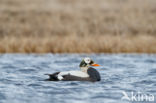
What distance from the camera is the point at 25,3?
34.2 metres

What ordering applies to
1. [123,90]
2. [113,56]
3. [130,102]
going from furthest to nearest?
[113,56] → [123,90] → [130,102]

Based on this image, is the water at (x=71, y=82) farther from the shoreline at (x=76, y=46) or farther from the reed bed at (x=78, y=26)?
the reed bed at (x=78, y=26)

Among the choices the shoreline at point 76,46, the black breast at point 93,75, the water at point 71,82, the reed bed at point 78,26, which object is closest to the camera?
the water at point 71,82

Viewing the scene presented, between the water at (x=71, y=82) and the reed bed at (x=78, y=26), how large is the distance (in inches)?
62.8

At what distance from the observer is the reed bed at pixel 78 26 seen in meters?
18.3

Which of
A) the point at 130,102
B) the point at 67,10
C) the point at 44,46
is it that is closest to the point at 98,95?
the point at 130,102

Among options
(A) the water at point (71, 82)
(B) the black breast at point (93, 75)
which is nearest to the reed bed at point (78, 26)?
(A) the water at point (71, 82)

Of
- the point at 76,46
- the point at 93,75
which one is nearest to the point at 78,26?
the point at 76,46

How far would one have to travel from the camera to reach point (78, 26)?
86.8ft

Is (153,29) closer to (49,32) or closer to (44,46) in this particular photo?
(49,32)

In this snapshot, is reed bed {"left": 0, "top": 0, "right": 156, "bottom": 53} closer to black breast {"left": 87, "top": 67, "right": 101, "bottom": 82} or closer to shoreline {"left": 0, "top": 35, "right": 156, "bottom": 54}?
shoreline {"left": 0, "top": 35, "right": 156, "bottom": 54}

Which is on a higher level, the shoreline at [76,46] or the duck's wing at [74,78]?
the shoreline at [76,46]

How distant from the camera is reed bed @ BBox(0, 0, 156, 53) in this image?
721 inches

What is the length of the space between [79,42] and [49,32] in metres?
6.82
